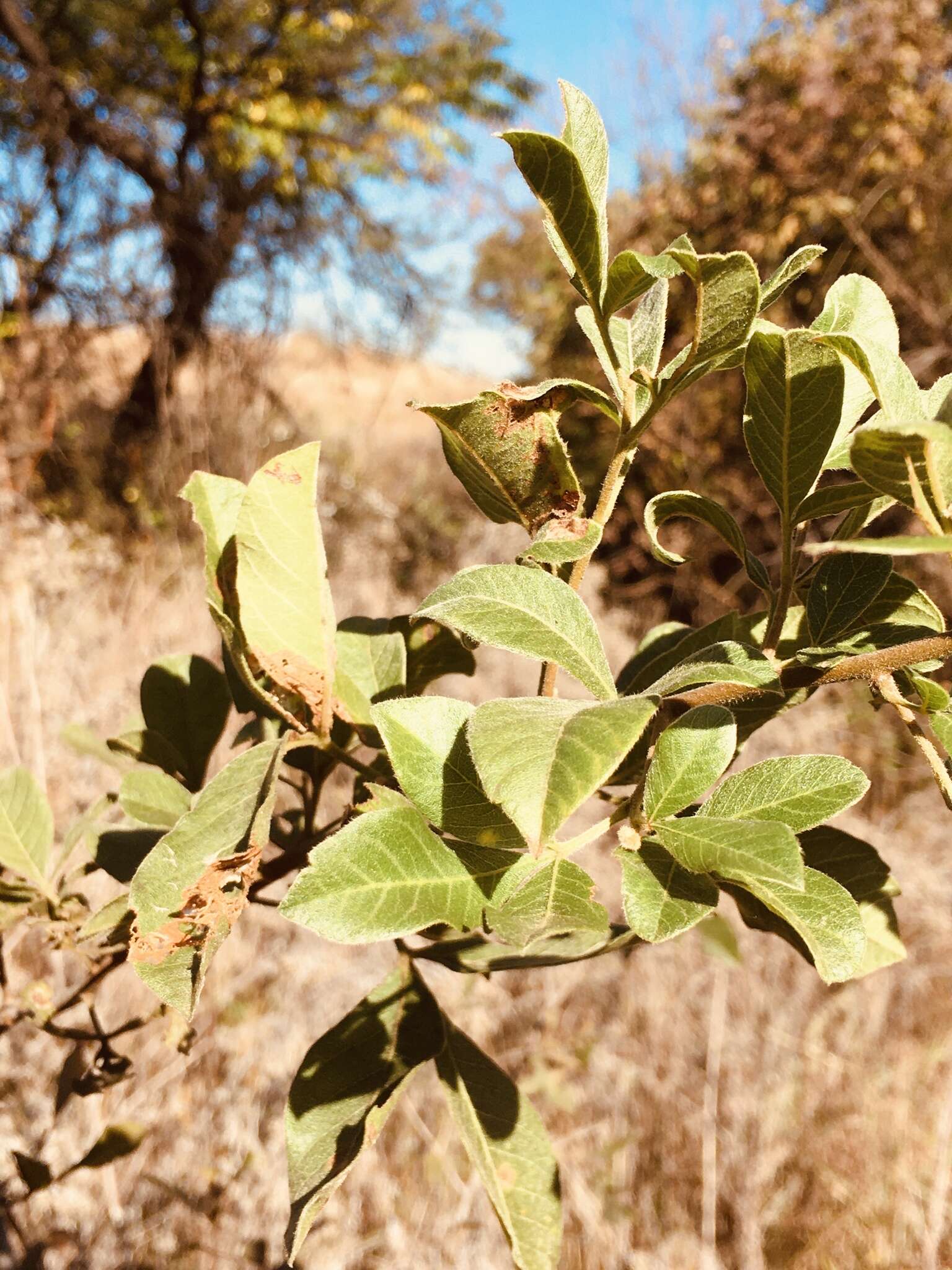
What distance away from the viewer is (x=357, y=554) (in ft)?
13.7

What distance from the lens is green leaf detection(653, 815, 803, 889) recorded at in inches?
9.3

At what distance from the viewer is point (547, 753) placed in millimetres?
217

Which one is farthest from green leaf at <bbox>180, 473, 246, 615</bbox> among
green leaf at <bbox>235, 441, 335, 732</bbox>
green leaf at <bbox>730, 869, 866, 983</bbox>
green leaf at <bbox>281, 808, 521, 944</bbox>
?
green leaf at <bbox>730, 869, 866, 983</bbox>

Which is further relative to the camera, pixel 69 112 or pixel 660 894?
pixel 69 112

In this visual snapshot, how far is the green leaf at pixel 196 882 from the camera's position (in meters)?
0.28

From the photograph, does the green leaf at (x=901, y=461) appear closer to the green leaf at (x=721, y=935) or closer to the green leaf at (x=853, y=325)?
the green leaf at (x=853, y=325)

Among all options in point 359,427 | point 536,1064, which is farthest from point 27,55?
point 536,1064

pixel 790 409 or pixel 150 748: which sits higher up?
pixel 790 409

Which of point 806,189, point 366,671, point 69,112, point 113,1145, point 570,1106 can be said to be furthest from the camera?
point 69,112

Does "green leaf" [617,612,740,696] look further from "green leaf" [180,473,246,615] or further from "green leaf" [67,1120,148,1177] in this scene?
"green leaf" [67,1120,148,1177]

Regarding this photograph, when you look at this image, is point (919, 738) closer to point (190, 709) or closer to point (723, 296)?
point (723, 296)

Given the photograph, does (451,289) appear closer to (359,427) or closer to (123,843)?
(359,427)

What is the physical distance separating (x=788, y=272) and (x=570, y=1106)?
4.17ft

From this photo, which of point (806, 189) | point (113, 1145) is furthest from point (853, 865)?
point (806, 189)
